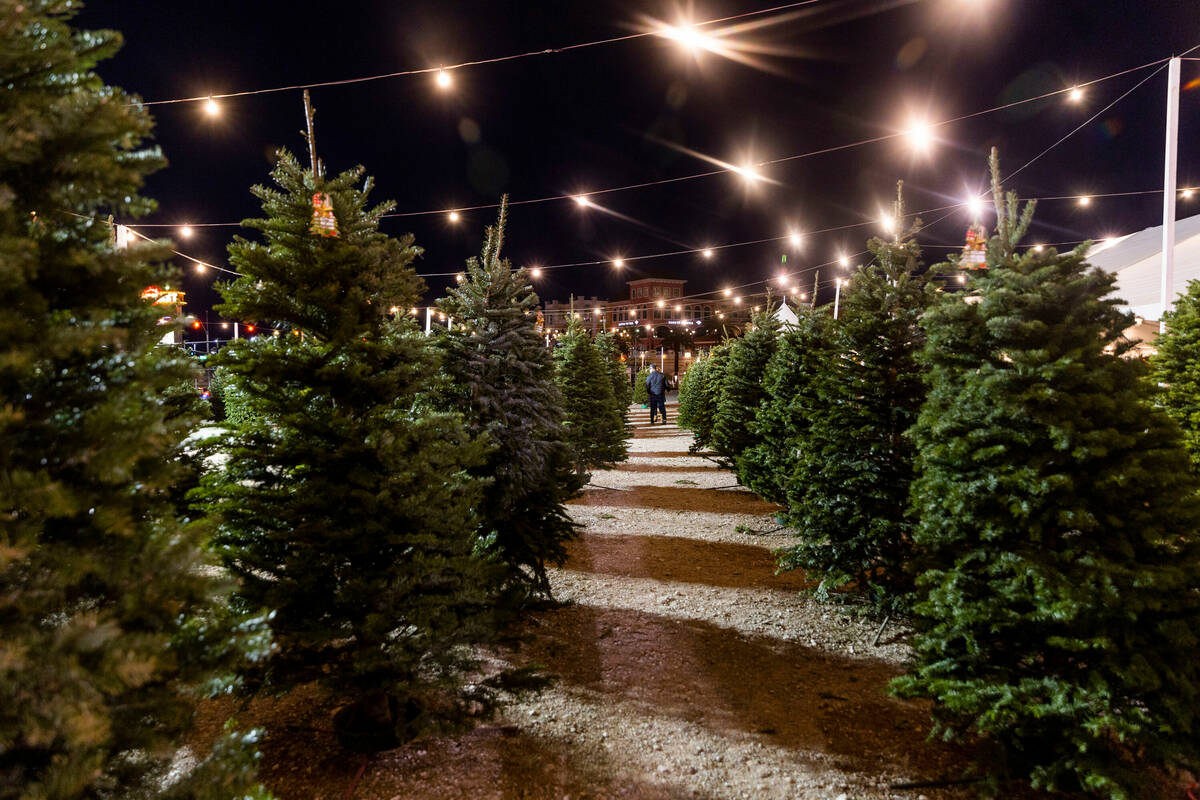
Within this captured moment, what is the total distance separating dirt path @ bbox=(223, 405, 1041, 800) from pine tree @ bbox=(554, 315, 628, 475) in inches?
231

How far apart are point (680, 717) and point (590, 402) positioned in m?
9.44

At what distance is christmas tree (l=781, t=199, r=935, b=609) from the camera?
537cm

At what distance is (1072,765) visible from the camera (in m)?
2.76

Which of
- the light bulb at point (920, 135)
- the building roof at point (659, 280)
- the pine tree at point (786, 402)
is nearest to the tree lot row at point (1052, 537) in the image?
the pine tree at point (786, 402)

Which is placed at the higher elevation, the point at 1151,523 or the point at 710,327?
the point at 710,327

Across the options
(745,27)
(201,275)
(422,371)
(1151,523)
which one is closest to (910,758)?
(1151,523)

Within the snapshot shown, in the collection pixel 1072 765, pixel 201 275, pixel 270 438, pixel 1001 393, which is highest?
pixel 201 275

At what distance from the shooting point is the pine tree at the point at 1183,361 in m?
8.21

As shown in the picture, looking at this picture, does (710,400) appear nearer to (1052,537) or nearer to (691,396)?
(691,396)

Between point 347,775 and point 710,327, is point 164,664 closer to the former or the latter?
point 347,775

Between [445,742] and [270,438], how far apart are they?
86.4 inches

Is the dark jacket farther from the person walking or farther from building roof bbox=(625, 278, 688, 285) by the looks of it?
building roof bbox=(625, 278, 688, 285)

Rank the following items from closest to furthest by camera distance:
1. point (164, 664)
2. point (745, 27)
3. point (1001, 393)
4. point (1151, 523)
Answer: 1. point (164, 664)
2. point (1151, 523)
3. point (1001, 393)
4. point (745, 27)

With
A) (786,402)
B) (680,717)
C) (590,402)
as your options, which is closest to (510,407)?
(680,717)
